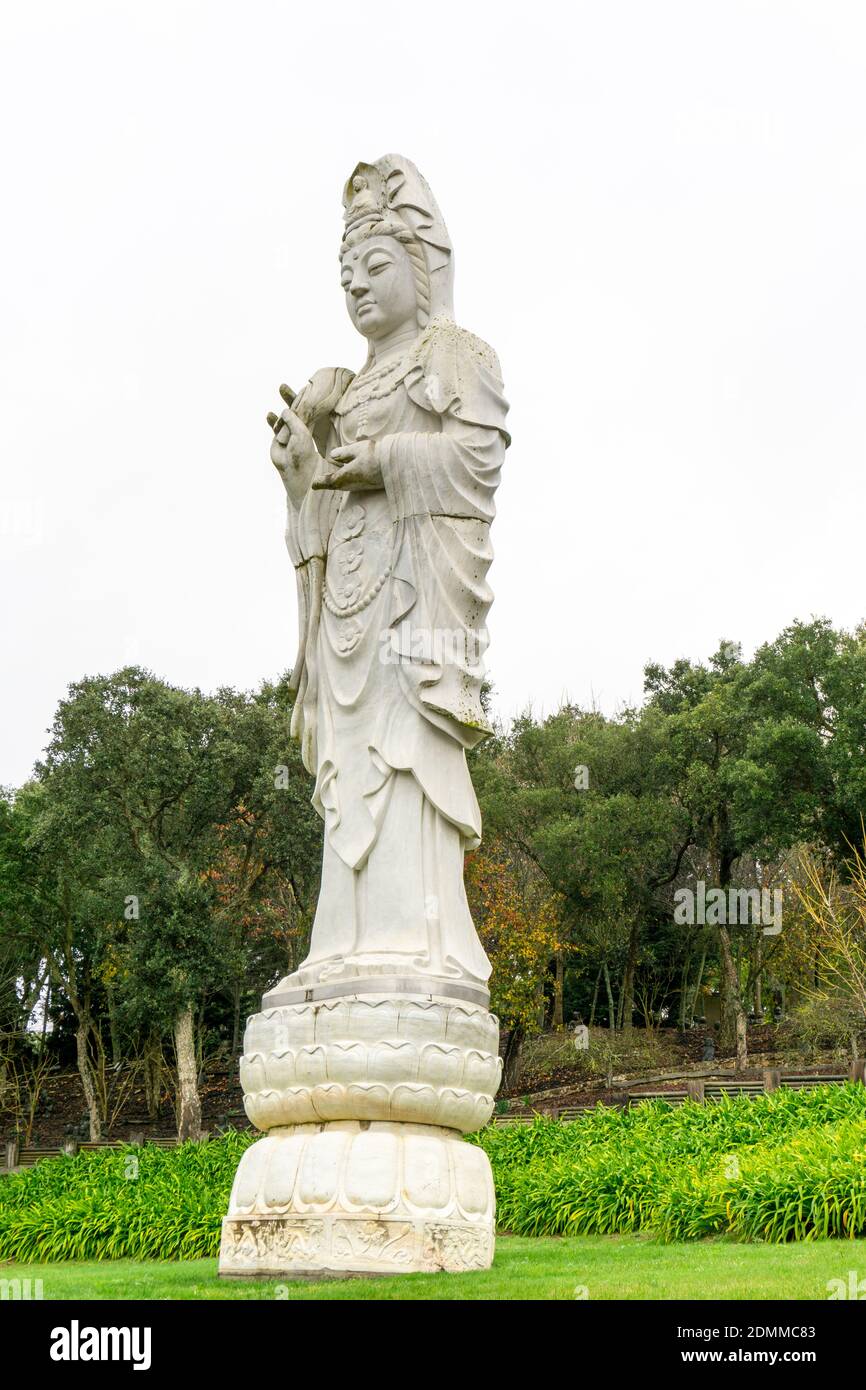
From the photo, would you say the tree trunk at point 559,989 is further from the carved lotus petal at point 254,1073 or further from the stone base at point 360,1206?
the stone base at point 360,1206

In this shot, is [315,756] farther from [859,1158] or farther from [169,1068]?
[169,1068]

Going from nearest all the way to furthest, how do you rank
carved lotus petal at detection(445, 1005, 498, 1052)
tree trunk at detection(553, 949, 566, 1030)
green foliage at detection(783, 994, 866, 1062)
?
carved lotus petal at detection(445, 1005, 498, 1052) < green foliage at detection(783, 994, 866, 1062) < tree trunk at detection(553, 949, 566, 1030)

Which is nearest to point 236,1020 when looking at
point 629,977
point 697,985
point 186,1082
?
point 186,1082

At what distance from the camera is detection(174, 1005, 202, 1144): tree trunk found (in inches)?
904

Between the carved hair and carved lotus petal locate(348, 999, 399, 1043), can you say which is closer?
carved lotus petal locate(348, 999, 399, 1043)

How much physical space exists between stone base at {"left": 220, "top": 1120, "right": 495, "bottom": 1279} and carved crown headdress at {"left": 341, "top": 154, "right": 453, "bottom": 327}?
5.37 meters

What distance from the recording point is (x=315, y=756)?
9.60 metres

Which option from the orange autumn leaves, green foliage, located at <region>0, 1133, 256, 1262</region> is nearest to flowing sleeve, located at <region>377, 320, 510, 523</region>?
green foliage, located at <region>0, 1133, 256, 1262</region>

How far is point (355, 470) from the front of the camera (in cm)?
907

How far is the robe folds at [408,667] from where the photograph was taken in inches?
336

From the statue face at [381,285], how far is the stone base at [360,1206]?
5238 millimetres

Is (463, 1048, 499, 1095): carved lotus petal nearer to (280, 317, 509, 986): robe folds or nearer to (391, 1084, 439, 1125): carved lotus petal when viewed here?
(391, 1084, 439, 1125): carved lotus petal

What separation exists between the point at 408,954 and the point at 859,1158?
10.9 ft

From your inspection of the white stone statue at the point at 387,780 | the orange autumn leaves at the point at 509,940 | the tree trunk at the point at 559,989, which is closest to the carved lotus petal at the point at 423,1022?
the white stone statue at the point at 387,780
